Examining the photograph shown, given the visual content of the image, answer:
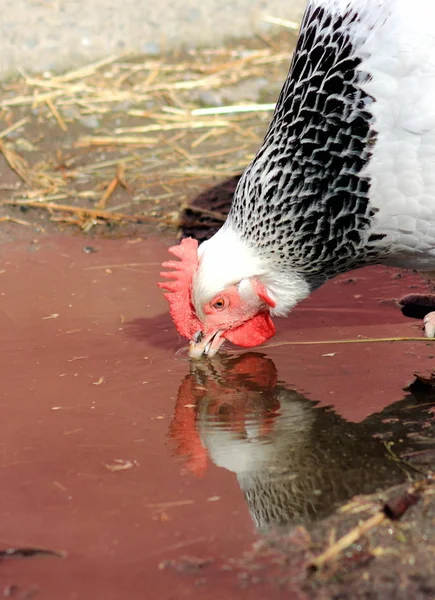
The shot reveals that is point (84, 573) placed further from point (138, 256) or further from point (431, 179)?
point (138, 256)

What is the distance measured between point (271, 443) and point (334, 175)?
941 mm

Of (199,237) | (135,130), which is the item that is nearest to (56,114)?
(135,130)

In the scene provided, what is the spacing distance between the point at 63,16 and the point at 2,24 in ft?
1.48

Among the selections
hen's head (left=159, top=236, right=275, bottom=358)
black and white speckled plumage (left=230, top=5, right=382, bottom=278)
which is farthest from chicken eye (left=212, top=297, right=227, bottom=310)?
black and white speckled plumage (left=230, top=5, right=382, bottom=278)

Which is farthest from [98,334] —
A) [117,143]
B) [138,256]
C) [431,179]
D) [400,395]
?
[117,143]

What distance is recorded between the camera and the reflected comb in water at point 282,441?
9.73 ft

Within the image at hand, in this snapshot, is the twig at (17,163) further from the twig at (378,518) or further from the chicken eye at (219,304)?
the twig at (378,518)

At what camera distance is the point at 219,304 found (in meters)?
3.79

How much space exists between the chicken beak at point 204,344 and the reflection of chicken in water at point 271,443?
8 cm

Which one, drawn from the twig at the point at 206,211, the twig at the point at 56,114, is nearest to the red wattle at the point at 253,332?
the twig at the point at 206,211

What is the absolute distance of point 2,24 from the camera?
7328 mm

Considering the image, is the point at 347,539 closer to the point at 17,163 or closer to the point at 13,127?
the point at 17,163

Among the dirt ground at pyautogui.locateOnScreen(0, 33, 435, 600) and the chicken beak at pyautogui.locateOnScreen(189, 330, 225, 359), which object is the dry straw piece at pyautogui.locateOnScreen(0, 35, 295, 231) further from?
the chicken beak at pyautogui.locateOnScreen(189, 330, 225, 359)

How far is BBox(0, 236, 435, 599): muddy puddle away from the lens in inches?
106
